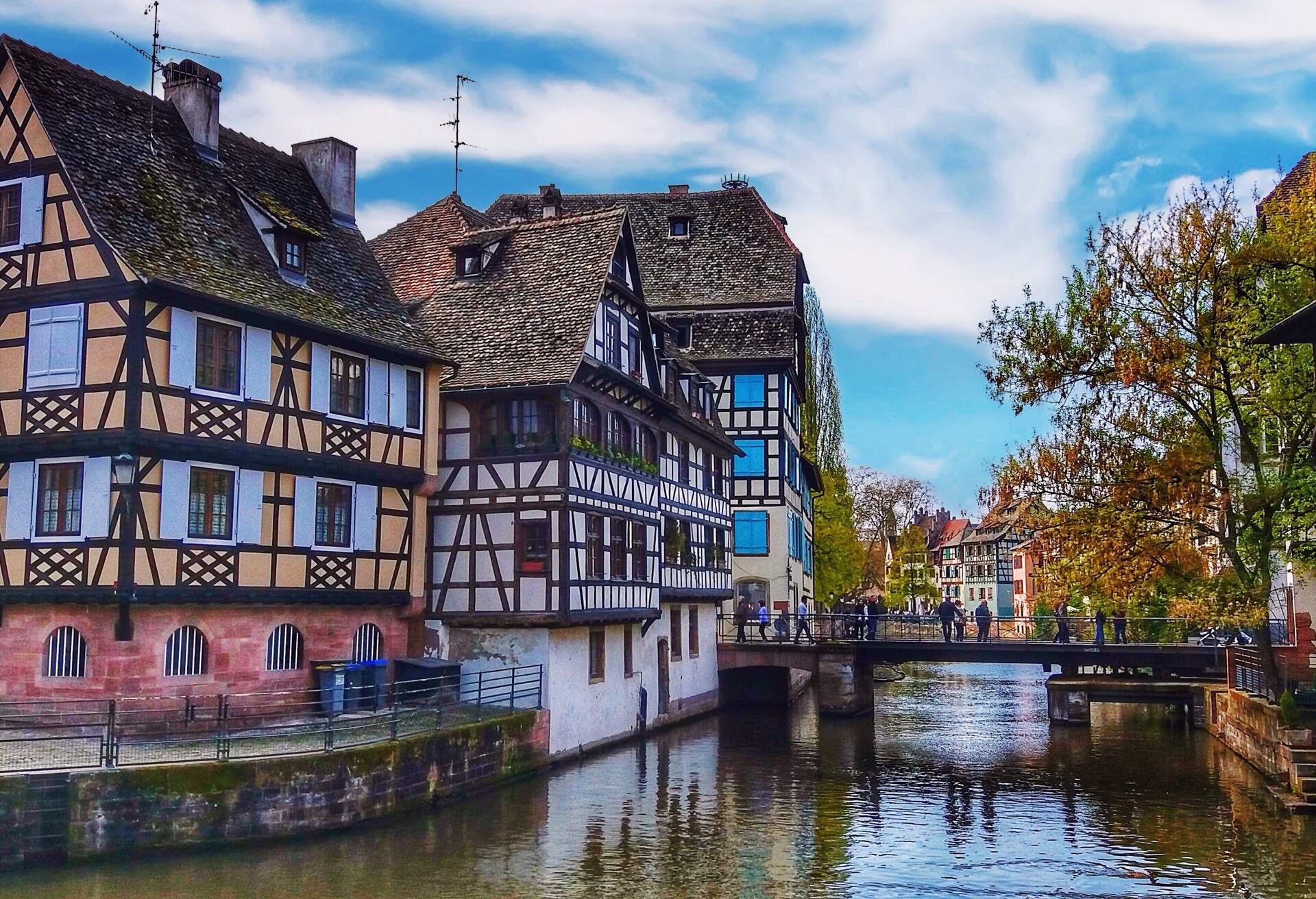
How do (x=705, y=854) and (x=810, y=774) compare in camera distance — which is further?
(x=810, y=774)

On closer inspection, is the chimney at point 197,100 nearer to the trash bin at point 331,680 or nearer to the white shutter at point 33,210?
the white shutter at point 33,210

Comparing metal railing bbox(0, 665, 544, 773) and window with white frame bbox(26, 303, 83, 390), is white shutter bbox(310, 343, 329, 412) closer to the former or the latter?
window with white frame bbox(26, 303, 83, 390)

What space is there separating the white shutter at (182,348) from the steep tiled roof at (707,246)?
90.2 feet

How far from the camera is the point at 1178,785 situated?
26.7 metres

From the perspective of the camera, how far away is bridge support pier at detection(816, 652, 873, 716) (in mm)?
40156

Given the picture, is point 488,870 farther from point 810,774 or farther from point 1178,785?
point 1178,785

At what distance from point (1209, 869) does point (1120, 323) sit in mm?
12479

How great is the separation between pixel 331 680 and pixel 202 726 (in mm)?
2831

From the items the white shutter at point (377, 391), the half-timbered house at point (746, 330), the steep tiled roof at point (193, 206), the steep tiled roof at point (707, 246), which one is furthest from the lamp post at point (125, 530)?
the steep tiled roof at point (707, 246)

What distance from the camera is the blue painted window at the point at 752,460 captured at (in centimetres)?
4862

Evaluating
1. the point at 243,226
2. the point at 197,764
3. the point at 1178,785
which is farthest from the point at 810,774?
the point at 243,226

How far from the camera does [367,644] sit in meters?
26.5

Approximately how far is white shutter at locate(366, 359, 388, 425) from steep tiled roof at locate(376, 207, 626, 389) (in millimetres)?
2226

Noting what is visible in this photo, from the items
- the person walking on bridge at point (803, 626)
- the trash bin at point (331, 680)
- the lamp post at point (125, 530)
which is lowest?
the trash bin at point (331, 680)
